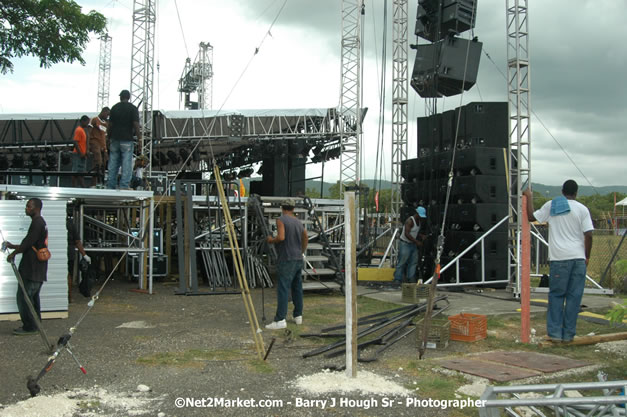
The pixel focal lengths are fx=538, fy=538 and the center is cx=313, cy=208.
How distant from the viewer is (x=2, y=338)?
256 inches

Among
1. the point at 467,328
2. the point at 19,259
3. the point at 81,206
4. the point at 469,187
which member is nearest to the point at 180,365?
the point at 467,328

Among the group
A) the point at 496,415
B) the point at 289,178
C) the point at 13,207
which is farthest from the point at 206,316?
the point at 289,178

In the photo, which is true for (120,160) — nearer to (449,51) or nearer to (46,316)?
(46,316)

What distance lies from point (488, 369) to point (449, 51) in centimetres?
900

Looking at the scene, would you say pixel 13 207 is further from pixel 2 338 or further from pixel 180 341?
pixel 180 341

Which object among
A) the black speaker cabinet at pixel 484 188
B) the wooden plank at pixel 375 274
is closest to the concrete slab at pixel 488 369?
the black speaker cabinet at pixel 484 188

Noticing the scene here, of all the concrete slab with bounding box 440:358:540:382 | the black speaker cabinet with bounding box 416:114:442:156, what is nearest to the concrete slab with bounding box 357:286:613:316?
the concrete slab with bounding box 440:358:540:382

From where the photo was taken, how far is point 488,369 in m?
4.99

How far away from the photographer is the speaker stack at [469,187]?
11.1 meters

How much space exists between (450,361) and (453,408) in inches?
53.3

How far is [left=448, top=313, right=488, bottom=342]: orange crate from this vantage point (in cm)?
635

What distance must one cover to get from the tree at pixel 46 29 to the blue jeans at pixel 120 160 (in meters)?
2.27

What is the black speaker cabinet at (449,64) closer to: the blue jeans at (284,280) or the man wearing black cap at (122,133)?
the man wearing black cap at (122,133)

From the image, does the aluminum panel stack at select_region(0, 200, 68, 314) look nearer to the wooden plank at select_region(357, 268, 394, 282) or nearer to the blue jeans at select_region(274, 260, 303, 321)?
the blue jeans at select_region(274, 260, 303, 321)
